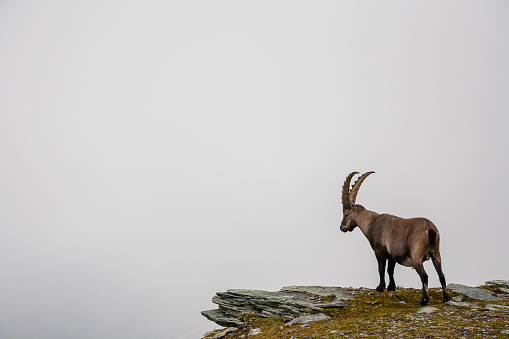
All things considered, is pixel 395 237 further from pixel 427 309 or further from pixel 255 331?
pixel 255 331

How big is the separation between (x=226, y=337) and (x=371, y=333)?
21.9 ft

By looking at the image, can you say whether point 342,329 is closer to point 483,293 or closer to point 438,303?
point 438,303

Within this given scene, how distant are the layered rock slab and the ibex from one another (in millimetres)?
2752

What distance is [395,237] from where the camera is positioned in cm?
1758

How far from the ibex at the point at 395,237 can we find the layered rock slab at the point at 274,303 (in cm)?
275

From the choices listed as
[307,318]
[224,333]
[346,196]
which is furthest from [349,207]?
[224,333]

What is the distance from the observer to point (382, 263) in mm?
18891

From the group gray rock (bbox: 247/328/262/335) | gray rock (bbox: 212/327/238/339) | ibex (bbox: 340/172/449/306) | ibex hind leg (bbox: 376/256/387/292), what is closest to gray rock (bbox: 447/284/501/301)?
ibex (bbox: 340/172/449/306)

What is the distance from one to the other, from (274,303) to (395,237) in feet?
22.6

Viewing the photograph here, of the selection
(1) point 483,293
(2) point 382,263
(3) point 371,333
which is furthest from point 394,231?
(3) point 371,333

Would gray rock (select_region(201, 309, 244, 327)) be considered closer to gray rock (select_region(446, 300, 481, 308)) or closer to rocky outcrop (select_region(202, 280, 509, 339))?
rocky outcrop (select_region(202, 280, 509, 339))

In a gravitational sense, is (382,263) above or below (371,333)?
above

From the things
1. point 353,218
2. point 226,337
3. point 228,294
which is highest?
point 353,218

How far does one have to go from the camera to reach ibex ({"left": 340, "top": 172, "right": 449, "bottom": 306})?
1568cm
